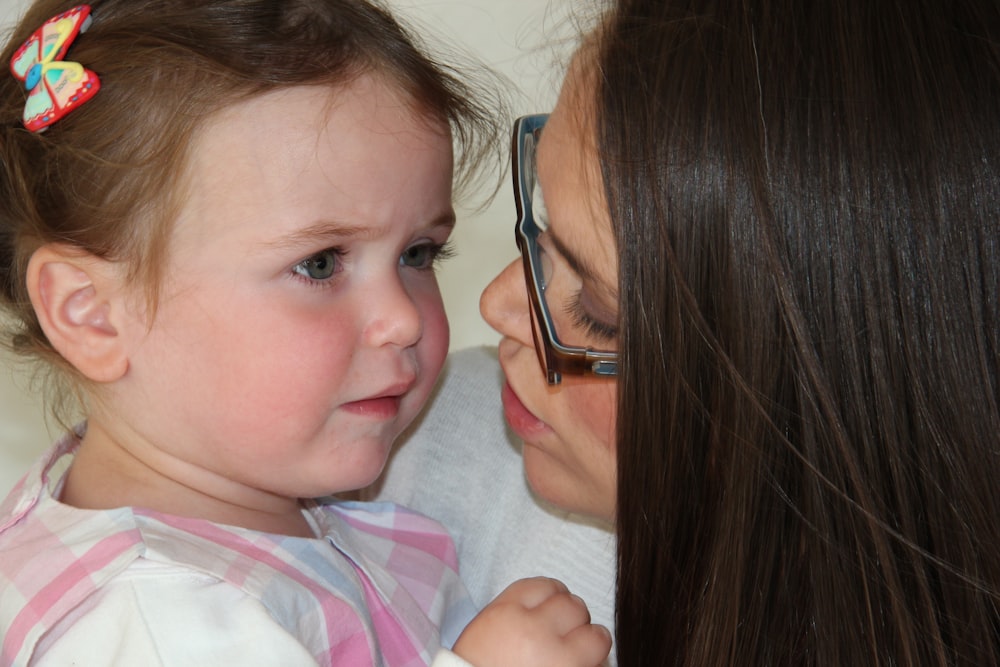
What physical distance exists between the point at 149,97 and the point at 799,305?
1.87ft

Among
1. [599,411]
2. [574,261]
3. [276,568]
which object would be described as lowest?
[276,568]

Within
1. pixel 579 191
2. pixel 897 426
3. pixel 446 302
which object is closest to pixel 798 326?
pixel 897 426

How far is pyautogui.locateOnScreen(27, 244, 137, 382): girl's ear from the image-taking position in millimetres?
941

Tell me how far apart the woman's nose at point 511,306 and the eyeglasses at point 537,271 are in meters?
0.03

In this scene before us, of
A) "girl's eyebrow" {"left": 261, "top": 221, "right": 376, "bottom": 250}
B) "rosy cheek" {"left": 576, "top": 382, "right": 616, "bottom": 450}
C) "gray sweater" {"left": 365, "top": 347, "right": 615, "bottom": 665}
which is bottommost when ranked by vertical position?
"gray sweater" {"left": 365, "top": 347, "right": 615, "bottom": 665}

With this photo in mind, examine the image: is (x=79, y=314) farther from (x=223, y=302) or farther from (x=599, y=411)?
(x=599, y=411)

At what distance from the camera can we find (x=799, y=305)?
2.29ft

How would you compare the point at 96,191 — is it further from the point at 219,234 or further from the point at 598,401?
the point at 598,401

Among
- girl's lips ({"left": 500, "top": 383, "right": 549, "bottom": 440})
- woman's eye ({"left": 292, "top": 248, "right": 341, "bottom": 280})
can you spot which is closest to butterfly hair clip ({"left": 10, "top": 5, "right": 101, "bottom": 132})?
woman's eye ({"left": 292, "top": 248, "right": 341, "bottom": 280})

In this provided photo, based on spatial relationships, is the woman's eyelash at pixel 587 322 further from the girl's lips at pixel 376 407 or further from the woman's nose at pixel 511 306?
the girl's lips at pixel 376 407

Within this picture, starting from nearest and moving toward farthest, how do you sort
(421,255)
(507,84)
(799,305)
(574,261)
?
1. (799,305)
2. (574,261)
3. (421,255)
4. (507,84)

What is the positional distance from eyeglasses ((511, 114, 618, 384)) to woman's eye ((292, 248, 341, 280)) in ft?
0.54

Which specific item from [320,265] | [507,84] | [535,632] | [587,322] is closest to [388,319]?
Result: [320,265]

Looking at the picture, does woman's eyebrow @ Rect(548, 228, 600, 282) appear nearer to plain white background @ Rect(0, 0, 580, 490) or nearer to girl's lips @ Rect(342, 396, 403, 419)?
girl's lips @ Rect(342, 396, 403, 419)
